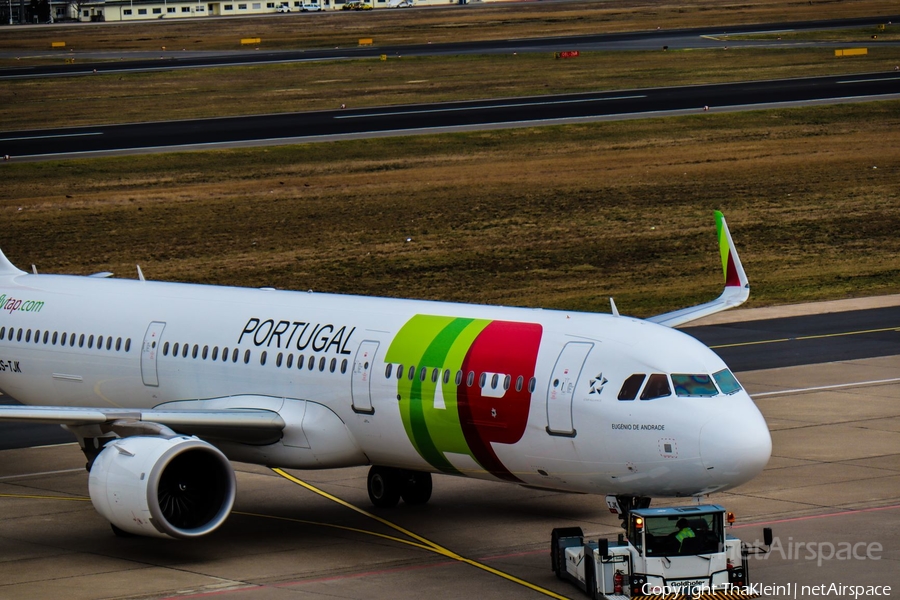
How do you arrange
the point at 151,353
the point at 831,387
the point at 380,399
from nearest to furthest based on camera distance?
1. the point at 380,399
2. the point at 151,353
3. the point at 831,387

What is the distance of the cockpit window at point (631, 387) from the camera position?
82.5ft

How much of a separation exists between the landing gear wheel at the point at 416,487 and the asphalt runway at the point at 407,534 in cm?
25

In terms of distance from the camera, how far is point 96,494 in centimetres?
2700

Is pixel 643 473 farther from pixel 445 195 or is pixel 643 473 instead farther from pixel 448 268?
pixel 445 195

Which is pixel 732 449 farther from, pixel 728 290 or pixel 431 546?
pixel 728 290

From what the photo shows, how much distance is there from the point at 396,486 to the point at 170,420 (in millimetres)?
5377

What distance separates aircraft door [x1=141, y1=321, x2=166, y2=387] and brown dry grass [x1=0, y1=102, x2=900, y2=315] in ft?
81.9

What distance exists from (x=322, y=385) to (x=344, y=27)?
506 ft

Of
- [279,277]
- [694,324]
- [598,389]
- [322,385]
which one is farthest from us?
[279,277]

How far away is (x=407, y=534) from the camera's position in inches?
1148

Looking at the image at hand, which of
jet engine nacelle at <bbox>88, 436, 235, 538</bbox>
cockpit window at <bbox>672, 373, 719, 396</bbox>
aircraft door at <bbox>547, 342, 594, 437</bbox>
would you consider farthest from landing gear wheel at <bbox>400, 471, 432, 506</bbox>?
cockpit window at <bbox>672, 373, 719, 396</bbox>

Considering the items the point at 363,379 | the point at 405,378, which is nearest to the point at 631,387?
the point at 405,378

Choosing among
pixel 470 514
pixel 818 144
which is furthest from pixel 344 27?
pixel 470 514

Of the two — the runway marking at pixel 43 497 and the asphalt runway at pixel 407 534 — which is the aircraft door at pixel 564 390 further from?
the runway marking at pixel 43 497
